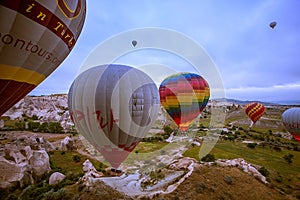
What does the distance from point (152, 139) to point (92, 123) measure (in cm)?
2185

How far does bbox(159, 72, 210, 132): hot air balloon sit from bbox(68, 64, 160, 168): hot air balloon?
854cm

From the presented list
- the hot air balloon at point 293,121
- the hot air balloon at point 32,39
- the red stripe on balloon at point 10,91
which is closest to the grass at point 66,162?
the red stripe on balloon at point 10,91

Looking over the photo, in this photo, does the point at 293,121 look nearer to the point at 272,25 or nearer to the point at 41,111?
the point at 272,25

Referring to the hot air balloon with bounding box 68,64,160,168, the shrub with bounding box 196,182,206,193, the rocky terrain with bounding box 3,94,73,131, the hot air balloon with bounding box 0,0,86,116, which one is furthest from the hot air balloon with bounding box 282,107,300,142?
the rocky terrain with bounding box 3,94,73,131

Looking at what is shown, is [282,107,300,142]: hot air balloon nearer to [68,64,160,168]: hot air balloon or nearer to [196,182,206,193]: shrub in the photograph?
[196,182,206,193]: shrub

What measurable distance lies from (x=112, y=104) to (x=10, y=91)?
10.0ft

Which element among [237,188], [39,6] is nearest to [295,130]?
[237,188]

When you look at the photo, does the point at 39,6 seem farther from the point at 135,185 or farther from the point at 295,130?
the point at 295,130

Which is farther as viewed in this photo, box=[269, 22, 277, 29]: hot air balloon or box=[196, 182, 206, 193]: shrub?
box=[269, 22, 277, 29]: hot air balloon

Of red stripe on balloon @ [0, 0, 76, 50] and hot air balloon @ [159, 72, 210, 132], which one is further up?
red stripe on balloon @ [0, 0, 76, 50]

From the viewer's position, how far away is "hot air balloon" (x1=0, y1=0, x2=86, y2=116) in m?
3.63

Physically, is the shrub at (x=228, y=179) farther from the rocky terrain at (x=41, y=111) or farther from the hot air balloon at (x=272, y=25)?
the rocky terrain at (x=41, y=111)

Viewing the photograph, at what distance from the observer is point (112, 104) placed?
665 centimetres

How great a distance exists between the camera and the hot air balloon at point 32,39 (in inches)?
143
